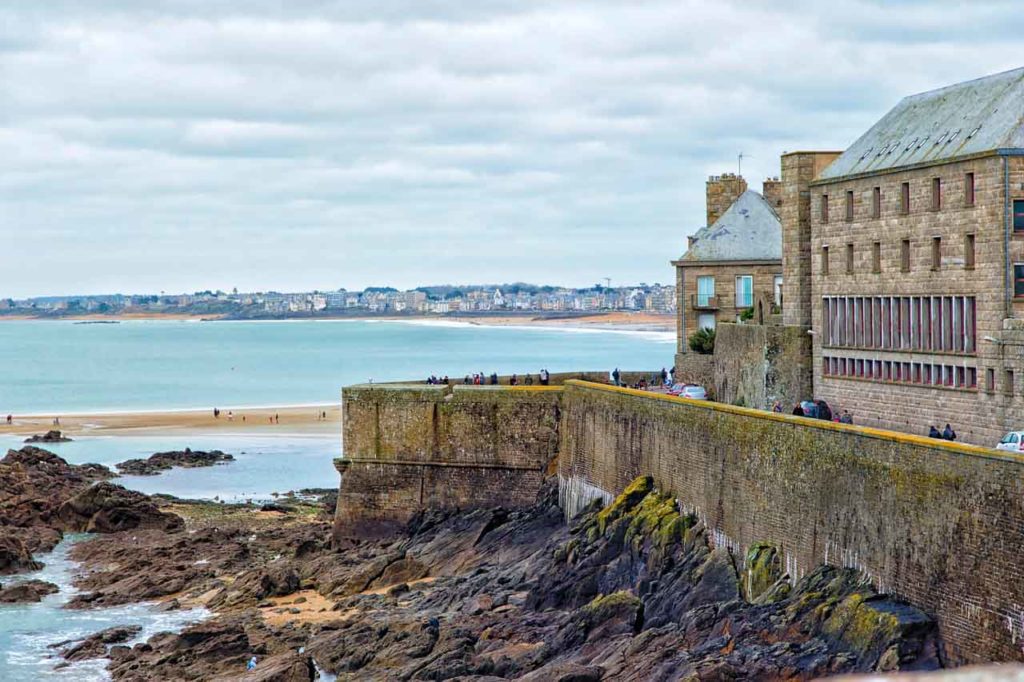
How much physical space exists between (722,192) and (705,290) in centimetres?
428

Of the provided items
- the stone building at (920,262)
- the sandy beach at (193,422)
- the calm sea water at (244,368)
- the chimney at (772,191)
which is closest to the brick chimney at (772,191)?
the chimney at (772,191)

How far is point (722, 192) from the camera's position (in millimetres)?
48500

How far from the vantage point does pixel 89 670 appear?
1160 inches

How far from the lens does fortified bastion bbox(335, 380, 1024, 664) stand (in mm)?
18516

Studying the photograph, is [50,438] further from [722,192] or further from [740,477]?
[740,477]

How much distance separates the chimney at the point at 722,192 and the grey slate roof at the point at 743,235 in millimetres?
1462

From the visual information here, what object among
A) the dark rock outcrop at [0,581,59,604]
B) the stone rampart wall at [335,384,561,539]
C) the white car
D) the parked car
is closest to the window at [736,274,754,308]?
the parked car

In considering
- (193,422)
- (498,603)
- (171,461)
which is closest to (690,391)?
(498,603)

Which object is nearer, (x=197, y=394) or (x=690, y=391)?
(x=690, y=391)

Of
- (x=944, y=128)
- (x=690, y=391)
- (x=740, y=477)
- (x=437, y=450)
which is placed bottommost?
(x=437, y=450)

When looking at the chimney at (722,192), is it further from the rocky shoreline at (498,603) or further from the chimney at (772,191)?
the rocky shoreline at (498,603)

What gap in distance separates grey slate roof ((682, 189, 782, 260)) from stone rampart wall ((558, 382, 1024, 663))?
13.7 m

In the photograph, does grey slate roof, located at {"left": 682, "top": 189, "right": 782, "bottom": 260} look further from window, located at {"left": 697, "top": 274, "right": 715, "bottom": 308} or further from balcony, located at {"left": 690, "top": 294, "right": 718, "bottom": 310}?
balcony, located at {"left": 690, "top": 294, "right": 718, "bottom": 310}

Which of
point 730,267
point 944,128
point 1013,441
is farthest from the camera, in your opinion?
point 730,267
